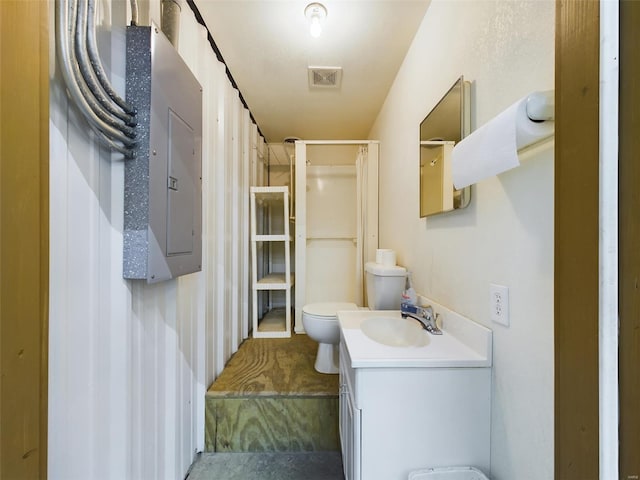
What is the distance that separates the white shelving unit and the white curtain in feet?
2.31

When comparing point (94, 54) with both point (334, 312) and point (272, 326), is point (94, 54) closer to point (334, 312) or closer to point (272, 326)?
point (334, 312)

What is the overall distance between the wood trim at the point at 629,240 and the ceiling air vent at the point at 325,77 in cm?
180

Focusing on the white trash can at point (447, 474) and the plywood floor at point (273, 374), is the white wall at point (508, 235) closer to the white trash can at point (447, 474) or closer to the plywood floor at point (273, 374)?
the white trash can at point (447, 474)

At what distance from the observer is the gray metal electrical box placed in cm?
87

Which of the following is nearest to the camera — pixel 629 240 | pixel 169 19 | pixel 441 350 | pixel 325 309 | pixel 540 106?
pixel 629 240

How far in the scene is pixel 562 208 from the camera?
49cm

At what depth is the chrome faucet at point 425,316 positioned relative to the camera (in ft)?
3.99

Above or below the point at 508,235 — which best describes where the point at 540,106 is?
above

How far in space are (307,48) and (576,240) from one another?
1828 mm

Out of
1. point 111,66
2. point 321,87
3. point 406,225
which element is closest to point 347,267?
point 406,225

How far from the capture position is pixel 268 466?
56.9 inches

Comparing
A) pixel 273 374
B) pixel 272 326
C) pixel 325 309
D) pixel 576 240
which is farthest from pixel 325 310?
pixel 576 240

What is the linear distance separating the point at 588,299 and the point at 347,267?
253cm

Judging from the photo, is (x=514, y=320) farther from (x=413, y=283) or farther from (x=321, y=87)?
(x=321, y=87)
